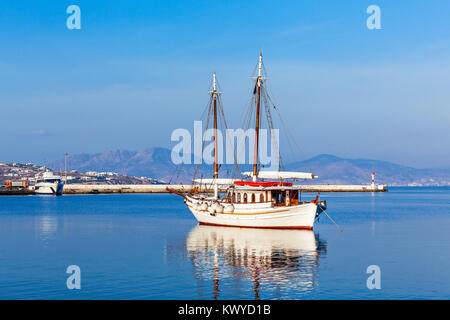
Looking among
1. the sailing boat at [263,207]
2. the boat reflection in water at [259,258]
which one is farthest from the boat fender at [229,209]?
the boat reflection in water at [259,258]

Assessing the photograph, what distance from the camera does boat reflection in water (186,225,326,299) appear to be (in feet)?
100

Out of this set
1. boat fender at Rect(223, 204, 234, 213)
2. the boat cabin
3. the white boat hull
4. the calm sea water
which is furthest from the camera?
boat fender at Rect(223, 204, 234, 213)

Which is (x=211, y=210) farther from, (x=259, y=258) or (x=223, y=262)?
(x=223, y=262)

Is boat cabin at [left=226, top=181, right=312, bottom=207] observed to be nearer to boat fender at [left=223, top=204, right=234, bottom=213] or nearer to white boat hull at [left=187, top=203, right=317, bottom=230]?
boat fender at [left=223, top=204, right=234, bottom=213]

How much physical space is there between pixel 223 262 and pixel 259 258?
2.98m

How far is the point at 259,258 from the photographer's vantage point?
131 ft

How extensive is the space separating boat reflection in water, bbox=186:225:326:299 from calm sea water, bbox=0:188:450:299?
3.0 inches

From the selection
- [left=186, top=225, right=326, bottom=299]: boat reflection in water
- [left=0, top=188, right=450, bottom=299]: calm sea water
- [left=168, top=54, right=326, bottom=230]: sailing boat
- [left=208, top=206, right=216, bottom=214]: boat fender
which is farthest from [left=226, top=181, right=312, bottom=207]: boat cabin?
[left=208, top=206, right=216, bottom=214]: boat fender

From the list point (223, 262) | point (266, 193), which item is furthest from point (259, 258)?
point (266, 193)

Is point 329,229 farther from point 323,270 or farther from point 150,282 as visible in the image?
point 150,282

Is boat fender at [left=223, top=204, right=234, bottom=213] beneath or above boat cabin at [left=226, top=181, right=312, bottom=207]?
beneath

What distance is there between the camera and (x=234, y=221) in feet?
204
